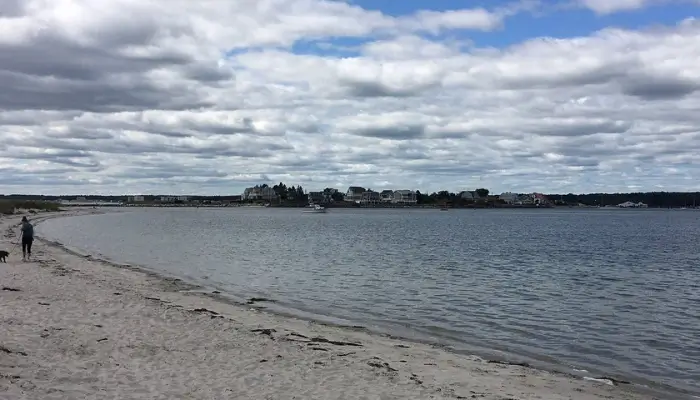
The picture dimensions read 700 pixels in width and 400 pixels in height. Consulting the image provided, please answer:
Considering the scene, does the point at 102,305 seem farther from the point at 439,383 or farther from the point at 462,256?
the point at 462,256

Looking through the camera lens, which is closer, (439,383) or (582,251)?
(439,383)

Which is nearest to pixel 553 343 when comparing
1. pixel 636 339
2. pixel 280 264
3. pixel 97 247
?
pixel 636 339

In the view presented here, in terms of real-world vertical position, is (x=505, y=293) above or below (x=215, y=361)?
below

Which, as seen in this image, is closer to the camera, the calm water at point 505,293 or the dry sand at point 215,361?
the dry sand at point 215,361

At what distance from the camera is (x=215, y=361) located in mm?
12594

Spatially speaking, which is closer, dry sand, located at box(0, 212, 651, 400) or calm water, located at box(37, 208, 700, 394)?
dry sand, located at box(0, 212, 651, 400)

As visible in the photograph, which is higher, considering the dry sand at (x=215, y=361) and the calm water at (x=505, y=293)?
the dry sand at (x=215, y=361)

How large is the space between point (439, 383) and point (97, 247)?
151 ft

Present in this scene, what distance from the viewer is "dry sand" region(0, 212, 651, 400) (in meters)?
10.4

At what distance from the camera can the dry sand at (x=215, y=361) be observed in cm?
1035

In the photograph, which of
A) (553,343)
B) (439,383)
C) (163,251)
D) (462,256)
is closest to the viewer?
(439,383)

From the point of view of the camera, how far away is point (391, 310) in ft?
74.2

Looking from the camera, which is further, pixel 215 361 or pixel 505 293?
pixel 505 293

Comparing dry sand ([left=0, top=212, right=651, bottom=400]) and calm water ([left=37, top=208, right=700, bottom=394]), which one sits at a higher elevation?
dry sand ([left=0, top=212, right=651, bottom=400])
